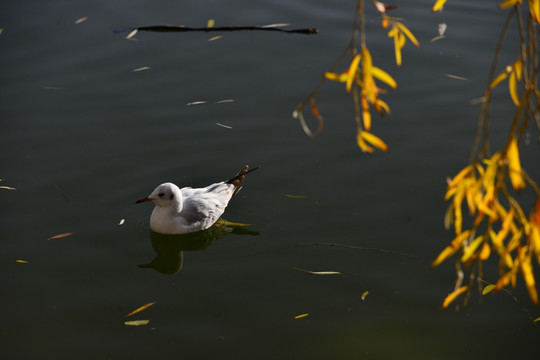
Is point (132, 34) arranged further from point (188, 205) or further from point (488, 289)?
point (488, 289)

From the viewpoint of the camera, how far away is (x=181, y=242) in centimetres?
486

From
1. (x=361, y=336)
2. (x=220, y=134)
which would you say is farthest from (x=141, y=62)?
(x=361, y=336)

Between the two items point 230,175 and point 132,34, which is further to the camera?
point 132,34

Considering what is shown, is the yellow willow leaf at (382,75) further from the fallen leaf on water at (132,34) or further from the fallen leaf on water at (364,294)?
the fallen leaf on water at (132,34)

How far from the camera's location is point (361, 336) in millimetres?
3945

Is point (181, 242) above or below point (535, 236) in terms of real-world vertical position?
below

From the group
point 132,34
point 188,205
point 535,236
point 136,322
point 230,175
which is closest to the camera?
point 535,236

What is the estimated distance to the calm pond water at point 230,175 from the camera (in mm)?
3992

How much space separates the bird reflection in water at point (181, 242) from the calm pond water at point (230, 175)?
0.08ft

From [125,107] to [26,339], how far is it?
2475mm

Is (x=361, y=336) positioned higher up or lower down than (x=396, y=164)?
lower down

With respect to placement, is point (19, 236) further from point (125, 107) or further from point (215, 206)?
point (125, 107)

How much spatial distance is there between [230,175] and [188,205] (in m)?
0.50

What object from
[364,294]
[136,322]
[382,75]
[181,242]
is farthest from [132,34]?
[382,75]
